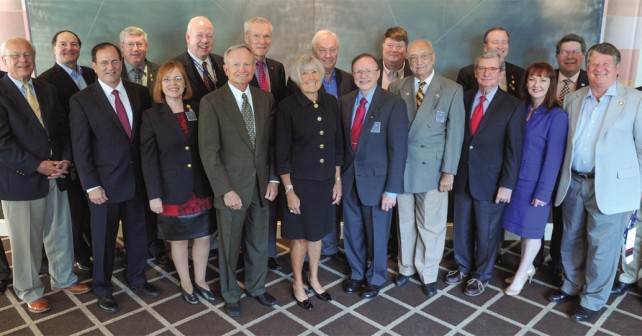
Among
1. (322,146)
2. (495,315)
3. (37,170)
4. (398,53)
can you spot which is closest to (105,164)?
(37,170)

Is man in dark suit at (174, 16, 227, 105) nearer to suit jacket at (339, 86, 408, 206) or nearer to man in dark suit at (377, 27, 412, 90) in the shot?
suit jacket at (339, 86, 408, 206)

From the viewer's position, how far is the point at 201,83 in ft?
12.0

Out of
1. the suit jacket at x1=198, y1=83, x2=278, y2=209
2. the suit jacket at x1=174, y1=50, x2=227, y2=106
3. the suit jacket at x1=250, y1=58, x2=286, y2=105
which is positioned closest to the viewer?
the suit jacket at x1=198, y1=83, x2=278, y2=209

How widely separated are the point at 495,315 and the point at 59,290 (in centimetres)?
316

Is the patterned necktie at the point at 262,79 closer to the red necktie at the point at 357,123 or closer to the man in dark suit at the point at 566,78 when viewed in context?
the red necktie at the point at 357,123

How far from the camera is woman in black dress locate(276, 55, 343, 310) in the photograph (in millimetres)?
2980

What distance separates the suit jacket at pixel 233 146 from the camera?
292 centimetres

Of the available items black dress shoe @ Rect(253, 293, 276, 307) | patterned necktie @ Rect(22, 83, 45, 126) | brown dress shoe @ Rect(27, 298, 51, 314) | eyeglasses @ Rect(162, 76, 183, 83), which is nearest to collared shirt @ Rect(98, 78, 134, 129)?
eyeglasses @ Rect(162, 76, 183, 83)

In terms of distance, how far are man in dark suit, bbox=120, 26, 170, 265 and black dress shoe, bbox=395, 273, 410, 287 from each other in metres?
1.91

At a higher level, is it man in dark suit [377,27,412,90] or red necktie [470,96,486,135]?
man in dark suit [377,27,412,90]

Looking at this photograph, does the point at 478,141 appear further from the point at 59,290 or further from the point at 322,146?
the point at 59,290

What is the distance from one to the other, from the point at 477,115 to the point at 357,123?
0.85 metres

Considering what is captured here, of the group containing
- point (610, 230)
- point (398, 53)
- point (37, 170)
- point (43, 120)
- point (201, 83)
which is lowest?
point (610, 230)

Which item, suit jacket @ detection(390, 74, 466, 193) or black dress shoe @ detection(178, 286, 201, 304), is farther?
black dress shoe @ detection(178, 286, 201, 304)
